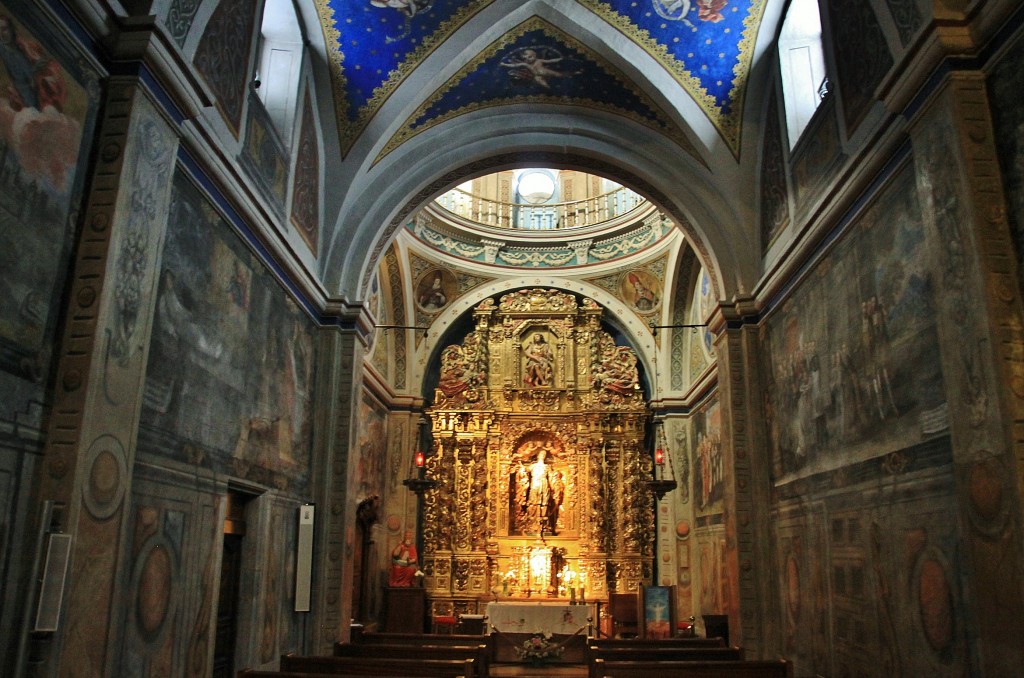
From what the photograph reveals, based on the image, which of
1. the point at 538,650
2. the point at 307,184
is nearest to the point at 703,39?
the point at 307,184

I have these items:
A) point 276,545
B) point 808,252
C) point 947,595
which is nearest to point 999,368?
point 947,595

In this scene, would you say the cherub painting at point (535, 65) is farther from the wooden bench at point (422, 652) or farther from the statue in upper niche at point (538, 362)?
the statue in upper niche at point (538, 362)

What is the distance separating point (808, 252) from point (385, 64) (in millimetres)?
6154

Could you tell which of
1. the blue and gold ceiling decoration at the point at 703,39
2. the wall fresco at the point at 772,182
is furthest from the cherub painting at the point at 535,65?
the wall fresco at the point at 772,182

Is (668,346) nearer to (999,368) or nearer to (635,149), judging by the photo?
(635,149)

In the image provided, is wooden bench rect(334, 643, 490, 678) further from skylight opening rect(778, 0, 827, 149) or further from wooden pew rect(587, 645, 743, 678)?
skylight opening rect(778, 0, 827, 149)

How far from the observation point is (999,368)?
509 cm

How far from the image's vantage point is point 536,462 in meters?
19.5

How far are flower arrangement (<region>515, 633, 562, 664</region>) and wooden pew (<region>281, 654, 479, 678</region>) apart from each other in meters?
5.34

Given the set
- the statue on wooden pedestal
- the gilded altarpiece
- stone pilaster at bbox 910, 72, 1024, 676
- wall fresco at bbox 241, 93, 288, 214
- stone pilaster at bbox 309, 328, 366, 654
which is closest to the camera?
stone pilaster at bbox 910, 72, 1024, 676

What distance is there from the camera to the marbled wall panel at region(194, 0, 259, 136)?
7578 millimetres

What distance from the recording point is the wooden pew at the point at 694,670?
24.7 feet

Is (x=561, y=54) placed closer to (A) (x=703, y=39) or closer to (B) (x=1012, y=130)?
(A) (x=703, y=39)

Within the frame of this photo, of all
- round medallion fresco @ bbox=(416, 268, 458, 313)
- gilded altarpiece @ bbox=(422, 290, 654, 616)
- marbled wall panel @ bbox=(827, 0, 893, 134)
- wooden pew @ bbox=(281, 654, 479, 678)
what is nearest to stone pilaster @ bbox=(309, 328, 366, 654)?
wooden pew @ bbox=(281, 654, 479, 678)
